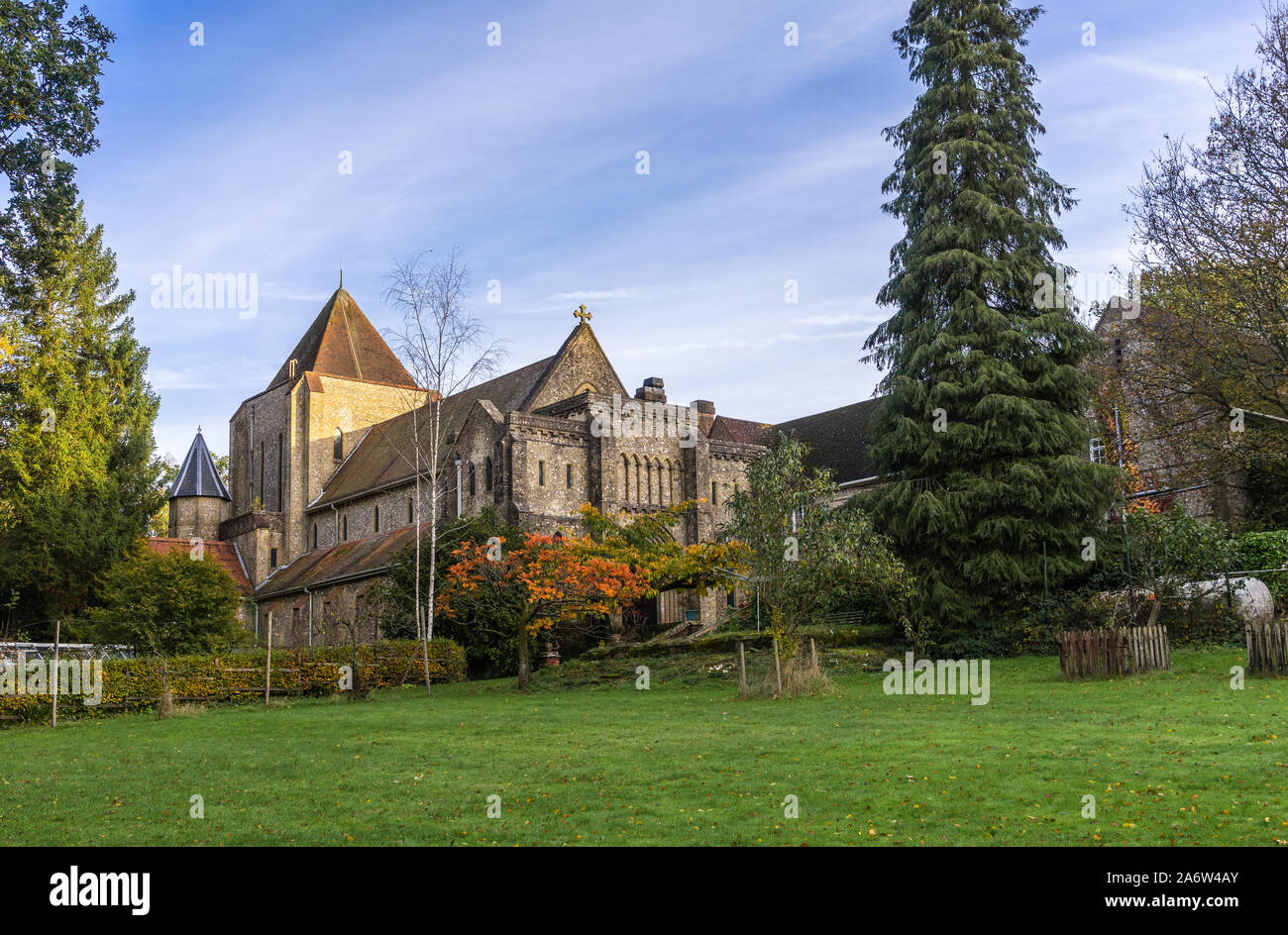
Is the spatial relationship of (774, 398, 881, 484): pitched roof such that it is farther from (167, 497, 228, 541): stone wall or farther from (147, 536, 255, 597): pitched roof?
(167, 497, 228, 541): stone wall

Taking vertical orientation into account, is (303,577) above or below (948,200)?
below

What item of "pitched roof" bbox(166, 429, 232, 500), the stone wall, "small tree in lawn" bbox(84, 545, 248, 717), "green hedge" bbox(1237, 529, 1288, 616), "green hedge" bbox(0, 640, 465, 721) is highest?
"pitched roof" bbox(166, 429, 232, 500)

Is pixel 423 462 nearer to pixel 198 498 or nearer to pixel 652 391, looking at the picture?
pixel 652 391

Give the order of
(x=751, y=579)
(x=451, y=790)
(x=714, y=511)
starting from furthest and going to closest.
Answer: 1. (x=714, y=511)
2. (x=751, y=579)
3. (x=451, y=790)

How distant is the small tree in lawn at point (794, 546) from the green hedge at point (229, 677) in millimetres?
10976

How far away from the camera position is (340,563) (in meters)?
48.9

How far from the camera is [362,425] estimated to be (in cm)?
5972

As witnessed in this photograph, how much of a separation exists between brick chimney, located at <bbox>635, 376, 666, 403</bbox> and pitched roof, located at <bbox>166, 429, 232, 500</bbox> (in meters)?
24.4

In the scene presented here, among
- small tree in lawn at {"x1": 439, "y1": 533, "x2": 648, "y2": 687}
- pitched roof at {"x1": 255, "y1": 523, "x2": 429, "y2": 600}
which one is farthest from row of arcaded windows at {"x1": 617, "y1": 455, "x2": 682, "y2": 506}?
small tree in lawn at {"x1": 439, "y1": 533, "x2": 648, "y2": 687}

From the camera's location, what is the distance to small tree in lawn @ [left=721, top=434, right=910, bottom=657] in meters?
23.7

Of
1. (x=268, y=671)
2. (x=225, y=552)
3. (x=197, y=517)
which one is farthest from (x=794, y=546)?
(x=197, y=517)
